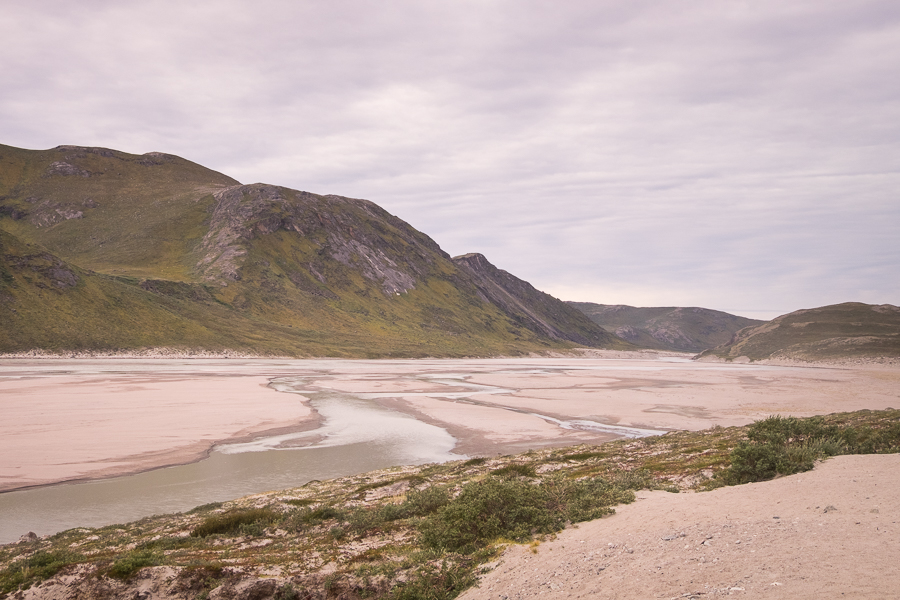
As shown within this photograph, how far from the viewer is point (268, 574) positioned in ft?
34.6

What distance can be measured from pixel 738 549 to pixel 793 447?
7720mm

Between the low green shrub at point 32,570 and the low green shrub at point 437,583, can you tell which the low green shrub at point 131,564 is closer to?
the low green shrub at point 32,570

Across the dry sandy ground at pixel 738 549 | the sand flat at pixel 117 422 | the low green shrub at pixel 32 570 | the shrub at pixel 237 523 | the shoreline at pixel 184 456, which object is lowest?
the shoreline at pixel 184 456

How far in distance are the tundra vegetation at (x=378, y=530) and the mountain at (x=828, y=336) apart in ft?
510

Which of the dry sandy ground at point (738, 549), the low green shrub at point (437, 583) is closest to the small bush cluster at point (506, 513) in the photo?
the dry sandy ground at point (738, 549)

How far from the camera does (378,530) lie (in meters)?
13.4

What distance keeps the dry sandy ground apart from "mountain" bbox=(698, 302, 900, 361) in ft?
522

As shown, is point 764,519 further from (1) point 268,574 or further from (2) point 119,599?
(2) point 119,599

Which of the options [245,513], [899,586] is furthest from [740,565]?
[245,513]

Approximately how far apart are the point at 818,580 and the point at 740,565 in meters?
1.06

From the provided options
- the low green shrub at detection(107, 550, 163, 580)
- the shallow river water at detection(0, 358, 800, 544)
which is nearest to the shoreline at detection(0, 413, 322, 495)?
the shallow river water at detection(0, 358, 800, 544)

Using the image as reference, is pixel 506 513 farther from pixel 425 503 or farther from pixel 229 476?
pixel 229 476

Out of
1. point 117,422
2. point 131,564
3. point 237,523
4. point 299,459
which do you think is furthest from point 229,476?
point 117,422

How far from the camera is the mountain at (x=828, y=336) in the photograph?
141125 mm
